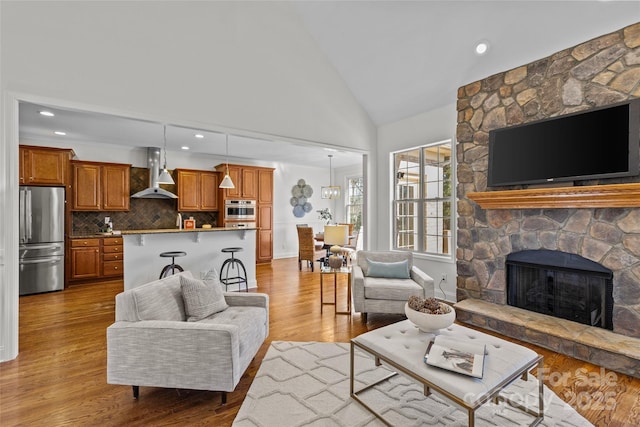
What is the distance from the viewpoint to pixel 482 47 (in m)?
3.46

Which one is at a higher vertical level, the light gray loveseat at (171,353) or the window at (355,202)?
the window at (355,202)

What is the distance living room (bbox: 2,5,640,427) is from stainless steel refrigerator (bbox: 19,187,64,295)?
2.75 metres

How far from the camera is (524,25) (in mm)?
3125

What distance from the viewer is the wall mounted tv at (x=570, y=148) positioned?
106 inches

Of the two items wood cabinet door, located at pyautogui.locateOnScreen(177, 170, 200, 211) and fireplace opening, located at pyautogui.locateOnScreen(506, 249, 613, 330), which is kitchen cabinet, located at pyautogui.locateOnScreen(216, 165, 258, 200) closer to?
wood cabinet door, located at pyautogui.locateOnScreen(177, 170, 200, 211)

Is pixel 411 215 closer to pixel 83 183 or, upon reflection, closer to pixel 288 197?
pixel 288 197

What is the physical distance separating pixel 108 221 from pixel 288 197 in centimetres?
433

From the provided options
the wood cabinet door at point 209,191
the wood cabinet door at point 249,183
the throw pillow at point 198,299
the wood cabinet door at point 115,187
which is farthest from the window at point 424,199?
the wood cabinet door at point 115,187

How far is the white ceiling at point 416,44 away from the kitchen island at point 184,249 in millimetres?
1692

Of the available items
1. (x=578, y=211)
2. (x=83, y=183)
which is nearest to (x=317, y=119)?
(x=578, y=211)

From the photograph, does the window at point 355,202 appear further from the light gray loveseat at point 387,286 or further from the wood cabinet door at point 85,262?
the wood cabinet door at point 85,262

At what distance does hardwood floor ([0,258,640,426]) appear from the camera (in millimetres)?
1943

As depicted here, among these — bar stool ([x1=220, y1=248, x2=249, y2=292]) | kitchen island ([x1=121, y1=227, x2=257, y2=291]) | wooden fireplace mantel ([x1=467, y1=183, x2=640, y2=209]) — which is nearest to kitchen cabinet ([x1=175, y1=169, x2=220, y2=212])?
kitchen island ([x1=121, y1=227, x2=257, y2=291])

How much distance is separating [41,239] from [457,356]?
6177 millimetres
